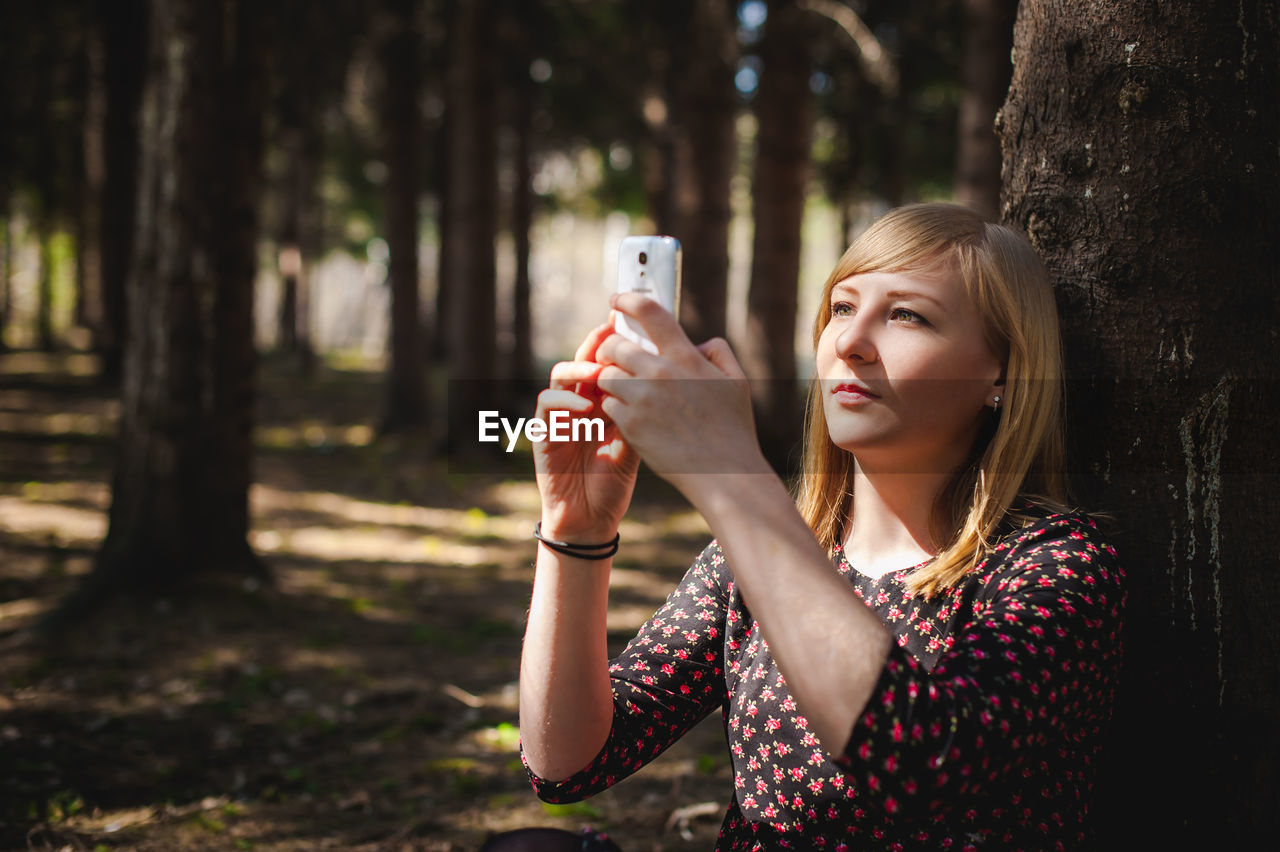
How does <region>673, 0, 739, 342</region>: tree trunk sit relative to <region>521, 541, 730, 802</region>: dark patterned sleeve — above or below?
above

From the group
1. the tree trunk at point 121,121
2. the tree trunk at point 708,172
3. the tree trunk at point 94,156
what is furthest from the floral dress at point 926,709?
the tree trunk at point 94,156

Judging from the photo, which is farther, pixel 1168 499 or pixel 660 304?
pixel 1168 499

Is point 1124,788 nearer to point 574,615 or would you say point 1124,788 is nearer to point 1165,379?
point 1165,379

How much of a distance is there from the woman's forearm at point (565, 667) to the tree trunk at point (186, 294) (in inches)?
185

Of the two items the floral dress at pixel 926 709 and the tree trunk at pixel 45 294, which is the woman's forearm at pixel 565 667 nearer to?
the floral dress at pixel 926 709

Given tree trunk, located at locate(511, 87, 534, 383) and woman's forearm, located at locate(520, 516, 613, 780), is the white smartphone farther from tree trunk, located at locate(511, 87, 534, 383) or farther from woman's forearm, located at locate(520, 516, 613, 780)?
tree trunk, located at locate(511, 87, 534, 383)

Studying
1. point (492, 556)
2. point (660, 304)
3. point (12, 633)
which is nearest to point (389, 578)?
point (492, 556)

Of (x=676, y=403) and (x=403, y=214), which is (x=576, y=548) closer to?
(x=676, y=403)

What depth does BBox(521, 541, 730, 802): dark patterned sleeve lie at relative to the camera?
202cm

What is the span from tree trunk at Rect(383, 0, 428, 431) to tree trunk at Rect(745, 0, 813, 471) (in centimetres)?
521

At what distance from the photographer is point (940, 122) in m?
19.5

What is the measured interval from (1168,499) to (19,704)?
4.93 m

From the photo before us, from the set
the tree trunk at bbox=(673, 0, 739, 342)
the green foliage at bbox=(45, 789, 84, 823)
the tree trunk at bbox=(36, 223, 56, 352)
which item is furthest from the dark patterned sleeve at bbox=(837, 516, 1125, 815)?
the tree trunk at bbox=(36, 223, 56, 352)

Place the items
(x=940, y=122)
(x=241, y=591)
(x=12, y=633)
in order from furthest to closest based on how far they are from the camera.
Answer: (x=940, y=122), (x=241, y=591), (x=12, y=633)
